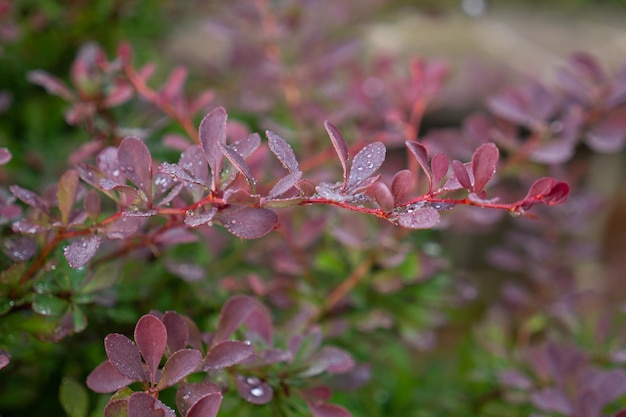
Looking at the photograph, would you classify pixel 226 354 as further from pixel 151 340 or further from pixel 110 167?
pixel 110 167

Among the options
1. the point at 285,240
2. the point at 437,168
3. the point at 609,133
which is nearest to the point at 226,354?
the point at 437,168

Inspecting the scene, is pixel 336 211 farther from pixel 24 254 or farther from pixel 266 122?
pixel 24 254

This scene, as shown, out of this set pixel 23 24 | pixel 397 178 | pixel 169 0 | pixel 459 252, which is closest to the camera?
pixel 397 178

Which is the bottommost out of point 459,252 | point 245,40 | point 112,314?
point 459,252

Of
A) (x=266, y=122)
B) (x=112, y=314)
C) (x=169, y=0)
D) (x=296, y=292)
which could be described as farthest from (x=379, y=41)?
(x=112, y=314)

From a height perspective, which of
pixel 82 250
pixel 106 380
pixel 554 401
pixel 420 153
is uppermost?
pixel 420 153

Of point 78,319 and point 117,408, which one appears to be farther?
point 78,319

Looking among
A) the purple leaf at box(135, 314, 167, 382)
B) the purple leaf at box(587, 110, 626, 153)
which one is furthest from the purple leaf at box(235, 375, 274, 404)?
the purple leaf at box(587, 110, 626, 153)

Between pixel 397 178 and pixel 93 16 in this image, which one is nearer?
pixel 397 178
